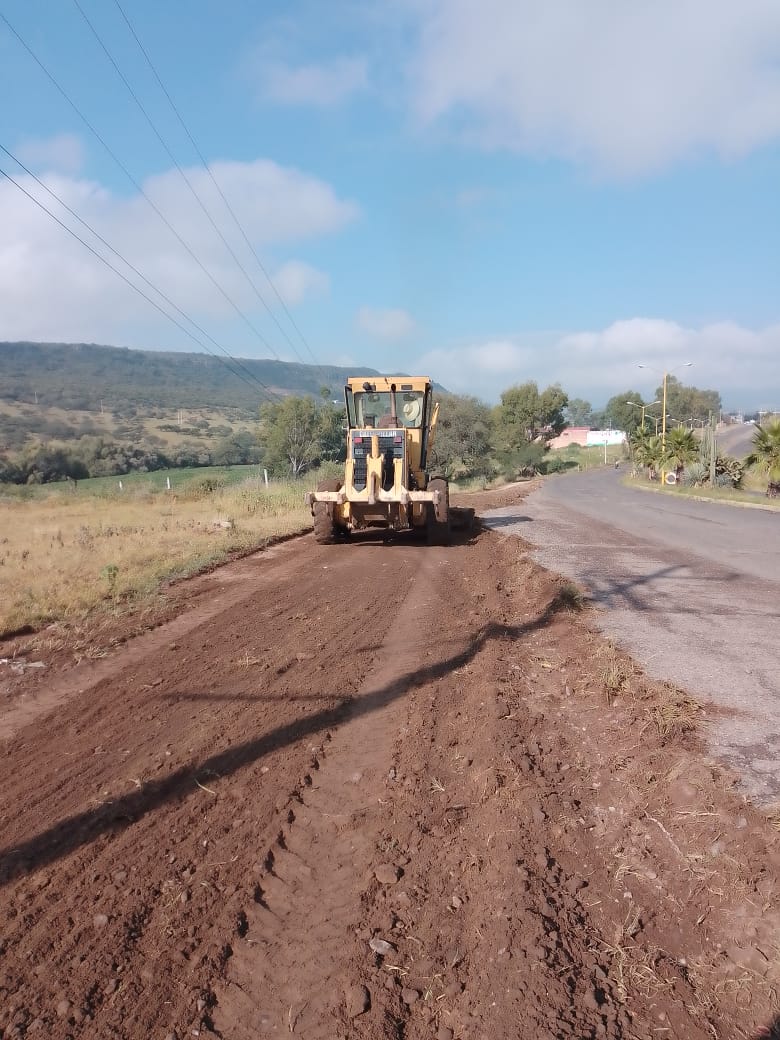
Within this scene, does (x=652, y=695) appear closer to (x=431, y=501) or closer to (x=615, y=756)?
(x=615, y=756)

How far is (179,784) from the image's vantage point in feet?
14.2

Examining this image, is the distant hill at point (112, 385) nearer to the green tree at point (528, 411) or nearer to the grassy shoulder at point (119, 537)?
the green tree at point (528, 411)

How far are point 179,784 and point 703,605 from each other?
722 cm

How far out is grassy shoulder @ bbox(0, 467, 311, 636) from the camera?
9922mm

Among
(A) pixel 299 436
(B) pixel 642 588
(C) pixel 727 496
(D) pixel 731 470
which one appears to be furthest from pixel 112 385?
(B) pixel 642 588

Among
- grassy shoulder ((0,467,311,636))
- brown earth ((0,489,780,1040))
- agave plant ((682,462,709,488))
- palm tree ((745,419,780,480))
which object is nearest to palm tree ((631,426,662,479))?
agave plant ((682,462,709,488))

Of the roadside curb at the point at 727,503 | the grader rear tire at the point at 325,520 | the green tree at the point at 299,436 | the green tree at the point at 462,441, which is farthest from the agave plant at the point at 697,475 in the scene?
the grader rear tire at the point at 325,520

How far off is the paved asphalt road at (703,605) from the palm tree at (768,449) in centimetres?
1208

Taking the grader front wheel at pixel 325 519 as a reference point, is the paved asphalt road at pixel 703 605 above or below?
below

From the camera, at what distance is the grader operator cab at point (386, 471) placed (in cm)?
1413

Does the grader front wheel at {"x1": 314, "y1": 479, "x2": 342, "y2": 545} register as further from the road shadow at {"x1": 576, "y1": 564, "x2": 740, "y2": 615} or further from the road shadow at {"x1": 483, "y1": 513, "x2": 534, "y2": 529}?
the road shadow at {"x1": 483, "y1": 513, "x2": 534, "y2": 529}

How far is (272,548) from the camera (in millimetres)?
15992

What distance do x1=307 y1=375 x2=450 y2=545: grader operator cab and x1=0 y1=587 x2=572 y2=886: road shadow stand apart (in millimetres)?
7669

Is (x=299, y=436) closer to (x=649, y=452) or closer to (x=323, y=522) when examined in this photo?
(x=649, y=452)
